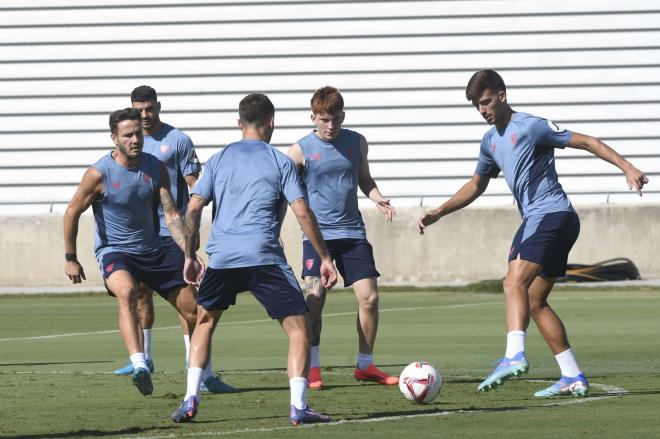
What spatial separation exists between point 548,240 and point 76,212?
3.46 meters

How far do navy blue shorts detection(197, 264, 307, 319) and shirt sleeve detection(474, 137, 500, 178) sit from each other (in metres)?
2.46

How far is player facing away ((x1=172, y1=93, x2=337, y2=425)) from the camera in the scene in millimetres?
9195

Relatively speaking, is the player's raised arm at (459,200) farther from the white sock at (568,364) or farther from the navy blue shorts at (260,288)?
the navy blue shorts at (260,288)

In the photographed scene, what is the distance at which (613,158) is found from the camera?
34.0 ft

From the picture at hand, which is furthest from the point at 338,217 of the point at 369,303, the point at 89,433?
the point at 89,433

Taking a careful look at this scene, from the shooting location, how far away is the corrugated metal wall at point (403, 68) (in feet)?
104

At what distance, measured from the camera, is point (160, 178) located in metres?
11.8

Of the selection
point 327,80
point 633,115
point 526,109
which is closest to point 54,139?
point 327,80

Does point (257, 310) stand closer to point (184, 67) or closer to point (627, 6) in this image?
point (184, 67)

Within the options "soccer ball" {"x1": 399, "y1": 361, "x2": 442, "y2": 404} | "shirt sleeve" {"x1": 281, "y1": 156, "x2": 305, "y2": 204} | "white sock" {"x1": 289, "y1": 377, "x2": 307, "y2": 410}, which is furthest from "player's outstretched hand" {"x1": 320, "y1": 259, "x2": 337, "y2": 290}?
"soccer ball" {"x1": 399, "y1": 361, "x2": 442, "y2": 404}

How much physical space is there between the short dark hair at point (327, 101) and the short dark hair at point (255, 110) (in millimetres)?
2365

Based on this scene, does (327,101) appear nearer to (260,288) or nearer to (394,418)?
(260,288)

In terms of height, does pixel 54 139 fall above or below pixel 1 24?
below

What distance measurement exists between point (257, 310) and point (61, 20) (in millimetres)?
12020
